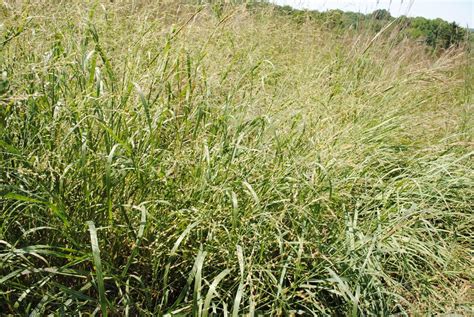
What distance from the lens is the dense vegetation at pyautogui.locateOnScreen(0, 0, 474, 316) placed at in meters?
1.36

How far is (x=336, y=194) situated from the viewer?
5.84 feet

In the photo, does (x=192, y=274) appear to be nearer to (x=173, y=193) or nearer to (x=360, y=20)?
(x=173, y=193)

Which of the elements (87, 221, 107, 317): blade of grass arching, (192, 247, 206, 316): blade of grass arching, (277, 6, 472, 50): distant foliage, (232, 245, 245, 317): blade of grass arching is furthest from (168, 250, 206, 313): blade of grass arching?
(277, 6, 472, 50): distant foliage

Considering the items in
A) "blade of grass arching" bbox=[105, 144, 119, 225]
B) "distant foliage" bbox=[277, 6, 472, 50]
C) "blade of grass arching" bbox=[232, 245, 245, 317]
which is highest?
"distant foliage" bbox=[277, 6, 472, 50]

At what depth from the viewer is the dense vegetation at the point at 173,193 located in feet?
4.47

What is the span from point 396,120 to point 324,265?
4.47 feet

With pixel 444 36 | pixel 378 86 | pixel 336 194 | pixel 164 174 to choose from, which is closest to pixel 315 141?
pixel 336 194

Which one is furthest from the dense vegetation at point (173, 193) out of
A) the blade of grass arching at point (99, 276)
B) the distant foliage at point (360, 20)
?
the distant foliage at point (360, 20)

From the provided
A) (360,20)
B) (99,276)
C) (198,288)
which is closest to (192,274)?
(198,288)

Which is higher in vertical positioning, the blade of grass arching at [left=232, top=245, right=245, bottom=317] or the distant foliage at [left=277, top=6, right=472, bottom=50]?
the distant foliage at [left=277, top=6, right=472, bottom=50]

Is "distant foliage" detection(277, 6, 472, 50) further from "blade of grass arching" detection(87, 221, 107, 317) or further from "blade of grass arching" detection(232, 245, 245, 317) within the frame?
"blade of grass arching" detection(87, 221, 107, 317)

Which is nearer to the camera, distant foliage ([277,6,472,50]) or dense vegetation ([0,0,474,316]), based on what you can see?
dense vegetation ([0,0,474,316])

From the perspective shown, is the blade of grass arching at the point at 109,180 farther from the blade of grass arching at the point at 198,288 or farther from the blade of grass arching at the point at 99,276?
the blade of grass arching at the point at 198,288

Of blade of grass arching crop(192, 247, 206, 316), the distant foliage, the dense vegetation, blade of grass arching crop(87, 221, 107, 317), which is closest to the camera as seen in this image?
blade of grass arching crop(87, 221, 107, 317)
